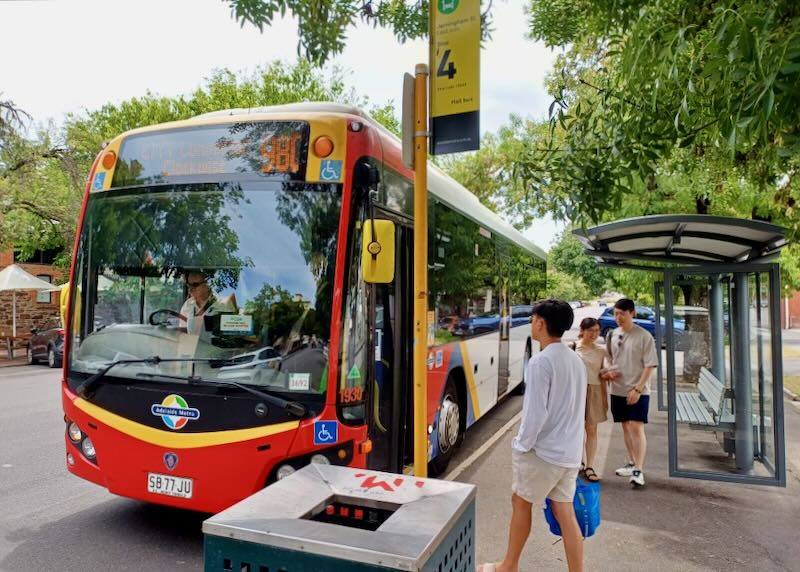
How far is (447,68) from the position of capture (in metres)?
3.21

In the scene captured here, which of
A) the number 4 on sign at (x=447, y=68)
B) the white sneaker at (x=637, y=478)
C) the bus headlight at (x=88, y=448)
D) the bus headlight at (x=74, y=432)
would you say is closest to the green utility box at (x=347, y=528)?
the number 4 on sign at (x=447, y=68)

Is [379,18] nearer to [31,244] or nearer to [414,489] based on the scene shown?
[414,489]

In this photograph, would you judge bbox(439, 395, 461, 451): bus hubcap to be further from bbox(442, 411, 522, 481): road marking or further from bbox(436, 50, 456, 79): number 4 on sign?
bbox(436, 50, 456, 79): number 4 on sign

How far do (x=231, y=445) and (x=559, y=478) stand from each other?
214 cm

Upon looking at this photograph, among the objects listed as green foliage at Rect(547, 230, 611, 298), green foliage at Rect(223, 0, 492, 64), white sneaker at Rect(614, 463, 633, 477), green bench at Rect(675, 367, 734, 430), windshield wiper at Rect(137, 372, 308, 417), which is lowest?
white sneaker at Rect(614, 463, 633, 477)

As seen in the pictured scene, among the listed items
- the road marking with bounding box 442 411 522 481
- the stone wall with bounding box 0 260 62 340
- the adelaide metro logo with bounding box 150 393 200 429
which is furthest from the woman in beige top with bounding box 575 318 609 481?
the stone wall with bounding box 0 260 62 340

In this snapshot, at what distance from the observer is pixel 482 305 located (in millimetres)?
7738

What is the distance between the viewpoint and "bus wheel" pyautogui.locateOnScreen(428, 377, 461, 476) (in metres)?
6.13

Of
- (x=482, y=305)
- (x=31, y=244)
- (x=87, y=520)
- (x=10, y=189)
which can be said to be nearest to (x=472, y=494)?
(x=87, y=520)

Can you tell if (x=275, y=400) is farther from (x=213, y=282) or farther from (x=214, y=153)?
(x=214, y=153)

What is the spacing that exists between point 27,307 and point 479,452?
25109mm

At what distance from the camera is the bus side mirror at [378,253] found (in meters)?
3.80

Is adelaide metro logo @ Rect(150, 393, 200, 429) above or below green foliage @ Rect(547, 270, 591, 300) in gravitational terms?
below

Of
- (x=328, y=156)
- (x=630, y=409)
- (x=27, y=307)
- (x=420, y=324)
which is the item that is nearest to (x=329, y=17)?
(x=328, y=156)
